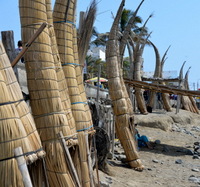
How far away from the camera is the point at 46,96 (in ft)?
12.3

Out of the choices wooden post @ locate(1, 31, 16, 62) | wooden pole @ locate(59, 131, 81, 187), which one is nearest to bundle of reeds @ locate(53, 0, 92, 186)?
wooden pole @ locate(59, 131, 81, 187)

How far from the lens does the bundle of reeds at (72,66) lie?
175 inches

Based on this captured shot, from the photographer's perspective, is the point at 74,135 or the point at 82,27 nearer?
the point at 74,135

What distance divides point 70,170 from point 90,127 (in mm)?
1017

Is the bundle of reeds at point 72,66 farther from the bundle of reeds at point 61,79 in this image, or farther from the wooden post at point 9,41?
the wooden post at point 9,41

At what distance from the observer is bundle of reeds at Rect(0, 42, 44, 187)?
8.55 ft

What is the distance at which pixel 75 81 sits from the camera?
182 inches

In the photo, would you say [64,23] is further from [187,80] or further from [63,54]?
[187,80]

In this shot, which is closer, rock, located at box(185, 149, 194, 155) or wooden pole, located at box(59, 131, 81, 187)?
wooden pole, located at box(59, 131, 81, 187)

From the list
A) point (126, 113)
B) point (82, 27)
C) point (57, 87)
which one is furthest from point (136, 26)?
point (57, 87)

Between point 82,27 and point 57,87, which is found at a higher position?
point 82,27

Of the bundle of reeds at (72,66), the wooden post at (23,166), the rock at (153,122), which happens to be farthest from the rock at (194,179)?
the wooden post at (23,166)

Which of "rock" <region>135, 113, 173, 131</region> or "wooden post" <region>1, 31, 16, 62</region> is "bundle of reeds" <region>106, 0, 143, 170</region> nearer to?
"wooden post" <region>1, 31, 16, 62</region>

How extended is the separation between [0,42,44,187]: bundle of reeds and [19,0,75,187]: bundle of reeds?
0.66 m
